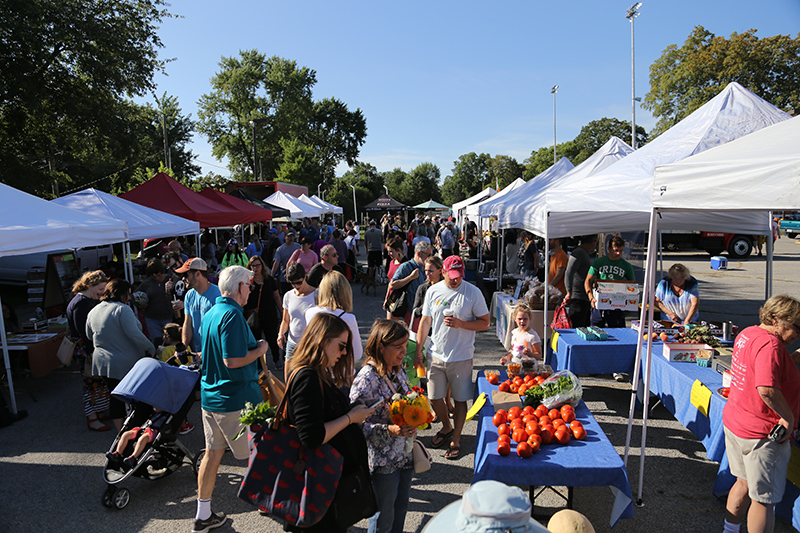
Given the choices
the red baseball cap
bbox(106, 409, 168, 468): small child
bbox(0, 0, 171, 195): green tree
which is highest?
bbox(0, 0, 171, 195): green tree

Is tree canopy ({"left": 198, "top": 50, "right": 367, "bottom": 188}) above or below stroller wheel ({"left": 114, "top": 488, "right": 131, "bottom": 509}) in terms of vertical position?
above

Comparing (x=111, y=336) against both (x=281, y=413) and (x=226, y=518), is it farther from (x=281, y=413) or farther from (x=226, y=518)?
(x=281, y=413)

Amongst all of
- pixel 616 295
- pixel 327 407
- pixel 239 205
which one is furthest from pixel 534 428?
pixel 239 205

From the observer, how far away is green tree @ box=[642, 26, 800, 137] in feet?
95.2

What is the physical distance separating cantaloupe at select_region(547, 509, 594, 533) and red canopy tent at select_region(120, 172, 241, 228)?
31.7 feet

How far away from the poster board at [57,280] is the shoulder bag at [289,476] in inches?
329

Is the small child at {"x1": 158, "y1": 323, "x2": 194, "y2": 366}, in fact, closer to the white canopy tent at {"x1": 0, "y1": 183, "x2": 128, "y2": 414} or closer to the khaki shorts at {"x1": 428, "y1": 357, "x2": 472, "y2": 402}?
the white canopy tent at {"x1": 0, "y1": 183, "x2": 128, "y2": 414}

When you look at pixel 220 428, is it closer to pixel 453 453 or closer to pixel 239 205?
pixel 453 453

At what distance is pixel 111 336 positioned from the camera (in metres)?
4.34

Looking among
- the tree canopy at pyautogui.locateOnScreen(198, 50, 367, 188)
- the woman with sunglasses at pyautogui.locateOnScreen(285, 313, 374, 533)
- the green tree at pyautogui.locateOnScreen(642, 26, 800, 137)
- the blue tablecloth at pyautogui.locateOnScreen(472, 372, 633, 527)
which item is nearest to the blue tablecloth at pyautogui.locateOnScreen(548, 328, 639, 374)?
the blue tablecloth at pyautogui.locateOnScreen(472, 372, 633, 527)

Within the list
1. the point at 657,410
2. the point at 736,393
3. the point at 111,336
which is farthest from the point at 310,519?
the point at 657,410

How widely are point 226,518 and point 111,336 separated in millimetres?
2068

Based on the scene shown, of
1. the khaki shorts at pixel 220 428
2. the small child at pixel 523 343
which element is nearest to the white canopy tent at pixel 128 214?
the khaki shorts at pixel 220 428

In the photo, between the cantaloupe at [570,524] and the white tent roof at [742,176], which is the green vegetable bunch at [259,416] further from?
the white tent roof at [742,176]
